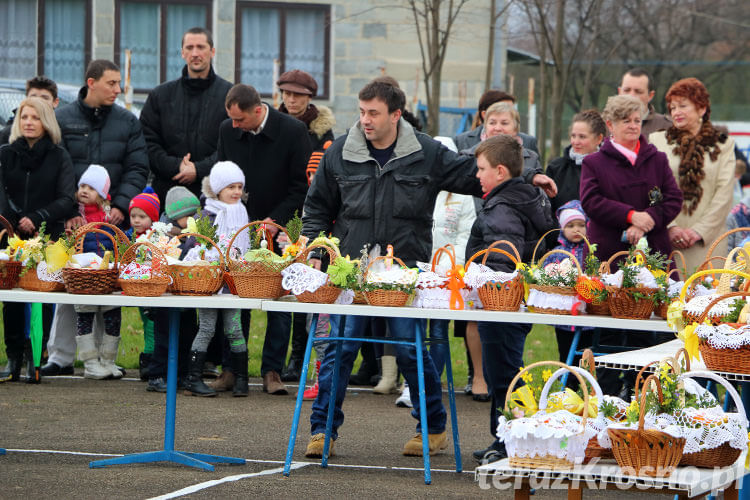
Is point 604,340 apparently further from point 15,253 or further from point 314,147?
point 15,253

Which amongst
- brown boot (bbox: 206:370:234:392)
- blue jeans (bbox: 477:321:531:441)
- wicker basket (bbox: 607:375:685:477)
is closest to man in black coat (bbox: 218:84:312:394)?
brown boot (bbox: 206:370:234:392)

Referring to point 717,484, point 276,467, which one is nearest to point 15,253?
point 276,467

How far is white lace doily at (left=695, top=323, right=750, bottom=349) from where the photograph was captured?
476 centimetres

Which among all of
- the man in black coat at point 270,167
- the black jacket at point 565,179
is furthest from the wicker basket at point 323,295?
the black jacket at point 565,179

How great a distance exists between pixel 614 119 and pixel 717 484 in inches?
158

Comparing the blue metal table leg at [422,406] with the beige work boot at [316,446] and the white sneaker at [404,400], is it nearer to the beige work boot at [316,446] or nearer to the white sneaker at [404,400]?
the beige work boot at [316,446]

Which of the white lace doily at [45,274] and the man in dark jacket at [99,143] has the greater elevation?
the man in dark jacket at [99,143]

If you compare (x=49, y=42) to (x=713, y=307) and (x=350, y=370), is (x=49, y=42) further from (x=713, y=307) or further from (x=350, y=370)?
(x=713, y=307)

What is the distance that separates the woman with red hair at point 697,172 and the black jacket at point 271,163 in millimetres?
2622

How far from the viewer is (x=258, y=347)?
11.2 metres

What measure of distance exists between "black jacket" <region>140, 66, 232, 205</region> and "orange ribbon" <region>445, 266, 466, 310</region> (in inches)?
142

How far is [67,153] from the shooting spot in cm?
932

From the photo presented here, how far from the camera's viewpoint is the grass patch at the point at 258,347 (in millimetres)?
10375

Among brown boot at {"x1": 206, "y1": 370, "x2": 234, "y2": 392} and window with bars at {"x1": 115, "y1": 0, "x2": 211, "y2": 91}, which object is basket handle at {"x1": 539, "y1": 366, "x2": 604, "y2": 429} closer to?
brown boot at {"x1": 206, "y1": 370, "x2": 234, "y2": 392}
